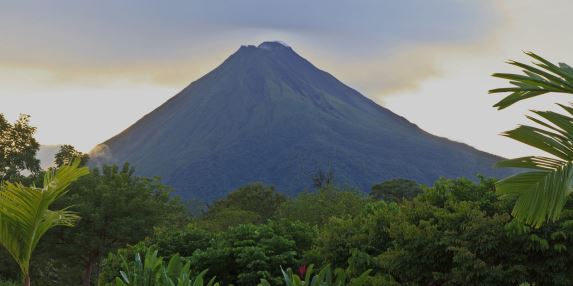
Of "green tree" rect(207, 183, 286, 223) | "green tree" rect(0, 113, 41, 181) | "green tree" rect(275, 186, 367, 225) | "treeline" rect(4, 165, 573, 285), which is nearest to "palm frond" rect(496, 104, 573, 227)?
"treeline" rect(4, 165, 573, 285)

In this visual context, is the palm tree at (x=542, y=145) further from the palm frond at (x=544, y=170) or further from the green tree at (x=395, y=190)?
the green tree at (x=395, y=190)

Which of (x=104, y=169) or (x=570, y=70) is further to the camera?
(x=104, y=169)

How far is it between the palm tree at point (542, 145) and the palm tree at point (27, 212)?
206 inches

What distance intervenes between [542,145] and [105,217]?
101 feet

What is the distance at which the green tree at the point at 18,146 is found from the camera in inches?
1484

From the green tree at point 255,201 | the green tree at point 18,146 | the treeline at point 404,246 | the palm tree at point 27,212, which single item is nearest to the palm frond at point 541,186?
the treeline at point 404,246

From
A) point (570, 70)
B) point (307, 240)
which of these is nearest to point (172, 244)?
point (307, 240)

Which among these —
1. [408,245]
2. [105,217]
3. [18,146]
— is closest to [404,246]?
[408,245]

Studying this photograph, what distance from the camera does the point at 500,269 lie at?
10719 mm

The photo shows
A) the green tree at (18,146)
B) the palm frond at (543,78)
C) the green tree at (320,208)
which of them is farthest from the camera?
the green tree at (18,146)

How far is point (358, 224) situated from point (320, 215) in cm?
1952

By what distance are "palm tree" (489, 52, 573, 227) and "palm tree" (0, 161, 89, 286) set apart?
206 inches

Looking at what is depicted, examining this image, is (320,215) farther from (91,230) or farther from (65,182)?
(65,182)

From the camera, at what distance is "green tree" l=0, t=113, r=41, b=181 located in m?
37.7
